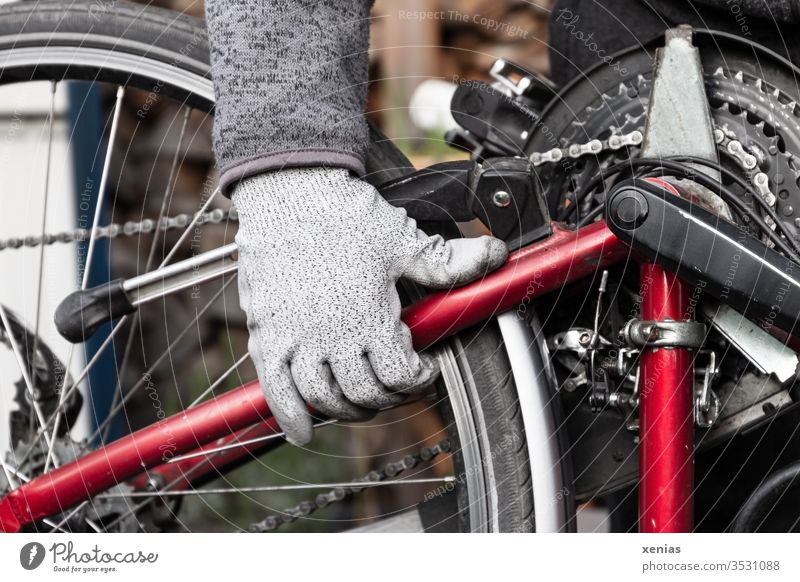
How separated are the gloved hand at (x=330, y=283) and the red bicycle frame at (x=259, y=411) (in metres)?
0.03

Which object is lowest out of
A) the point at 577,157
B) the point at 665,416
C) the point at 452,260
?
the point at 665,416

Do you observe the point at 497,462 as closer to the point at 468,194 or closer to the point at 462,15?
the point at 468,194

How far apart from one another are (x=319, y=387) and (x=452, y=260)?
0.12 m

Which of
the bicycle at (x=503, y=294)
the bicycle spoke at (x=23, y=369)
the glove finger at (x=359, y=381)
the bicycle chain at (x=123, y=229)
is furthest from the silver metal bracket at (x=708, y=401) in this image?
the bicycle spoke at (x=23, y=369)

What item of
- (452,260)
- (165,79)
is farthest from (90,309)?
(452,260)

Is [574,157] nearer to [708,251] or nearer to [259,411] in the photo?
[708,251]

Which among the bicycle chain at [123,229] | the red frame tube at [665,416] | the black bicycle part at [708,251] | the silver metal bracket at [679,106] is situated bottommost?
the red frame tube at [665,416]

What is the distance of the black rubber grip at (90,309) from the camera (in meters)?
0.74

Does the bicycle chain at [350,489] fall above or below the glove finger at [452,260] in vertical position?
below

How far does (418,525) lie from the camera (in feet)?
2.69

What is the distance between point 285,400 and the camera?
64cm

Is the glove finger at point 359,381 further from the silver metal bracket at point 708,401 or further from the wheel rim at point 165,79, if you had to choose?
the silver metal bracket at point 708,401

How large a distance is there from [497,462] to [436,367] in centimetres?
8

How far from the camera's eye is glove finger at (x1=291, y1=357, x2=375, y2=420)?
62cm
